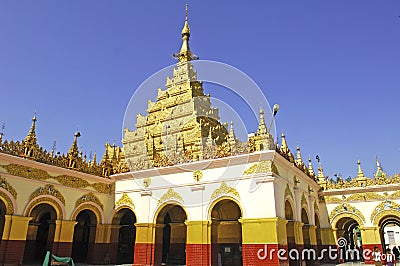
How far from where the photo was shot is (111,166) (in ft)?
55.0

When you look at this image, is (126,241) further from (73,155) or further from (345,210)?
(345,210)

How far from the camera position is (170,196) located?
1412cm

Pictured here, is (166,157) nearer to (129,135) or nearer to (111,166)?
(111,166)

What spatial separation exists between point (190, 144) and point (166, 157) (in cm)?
703

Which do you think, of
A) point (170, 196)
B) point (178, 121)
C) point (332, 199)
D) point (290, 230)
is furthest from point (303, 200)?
point (178, 121)

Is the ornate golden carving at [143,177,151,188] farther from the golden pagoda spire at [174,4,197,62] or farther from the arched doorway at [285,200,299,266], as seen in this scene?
the golden pagoda spire at [174,4,197,62]

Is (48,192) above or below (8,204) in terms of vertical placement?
above

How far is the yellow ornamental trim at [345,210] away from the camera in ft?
60.2

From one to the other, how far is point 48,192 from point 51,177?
26.4 inches

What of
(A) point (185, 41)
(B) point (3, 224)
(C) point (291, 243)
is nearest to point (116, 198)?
(B) point (3, 224)

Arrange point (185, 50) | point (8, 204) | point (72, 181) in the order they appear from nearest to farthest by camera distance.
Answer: point (8, 204) → point (72, 181) → point (185, 50)

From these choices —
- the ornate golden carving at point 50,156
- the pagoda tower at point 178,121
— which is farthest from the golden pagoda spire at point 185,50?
the ornate golden carving at point 50,156

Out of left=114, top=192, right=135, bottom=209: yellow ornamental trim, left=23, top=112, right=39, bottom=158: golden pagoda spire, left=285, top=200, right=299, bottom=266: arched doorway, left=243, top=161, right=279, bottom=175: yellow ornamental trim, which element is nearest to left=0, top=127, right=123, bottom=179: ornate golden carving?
left=23, top=112, right=39, bottom=158: golden pagoda spire

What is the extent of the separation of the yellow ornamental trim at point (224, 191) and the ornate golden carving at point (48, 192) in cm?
689
